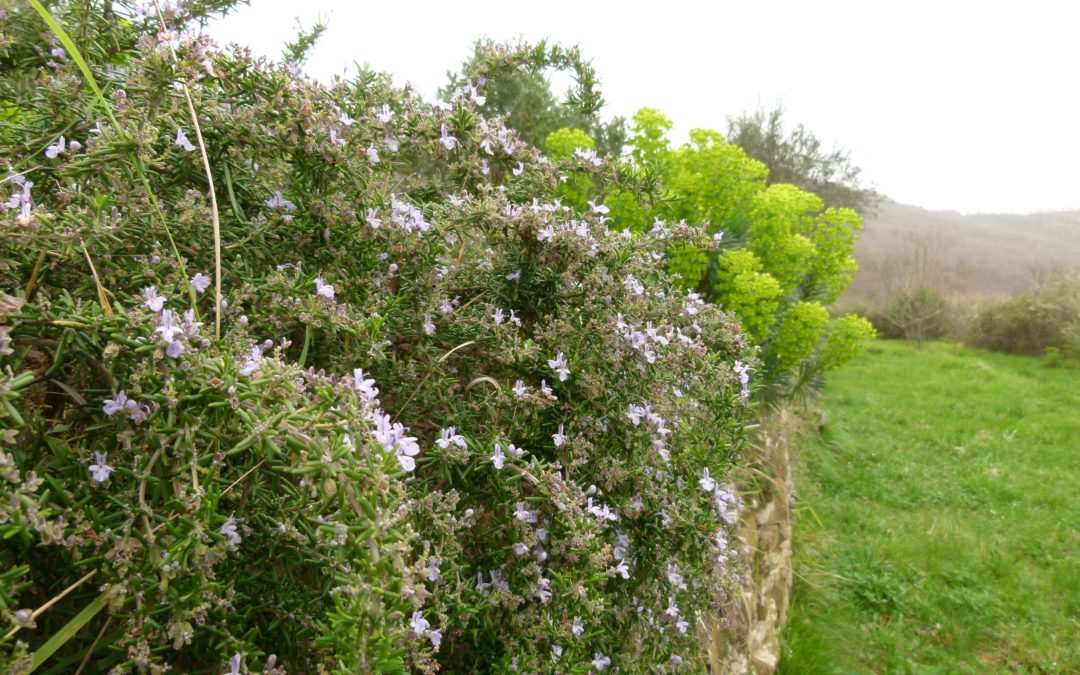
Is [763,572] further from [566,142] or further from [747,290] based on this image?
[566,142]

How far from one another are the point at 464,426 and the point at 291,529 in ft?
1.55

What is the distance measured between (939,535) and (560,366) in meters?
5.72

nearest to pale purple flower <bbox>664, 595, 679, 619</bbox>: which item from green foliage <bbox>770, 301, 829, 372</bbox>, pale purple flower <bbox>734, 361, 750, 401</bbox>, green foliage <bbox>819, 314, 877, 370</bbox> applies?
pale purple flower <bbox>734, 361, 750, 401</bbox>

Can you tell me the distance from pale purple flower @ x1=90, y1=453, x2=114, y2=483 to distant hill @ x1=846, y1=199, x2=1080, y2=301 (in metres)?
19.7

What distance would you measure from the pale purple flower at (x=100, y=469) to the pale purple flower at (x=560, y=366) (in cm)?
78

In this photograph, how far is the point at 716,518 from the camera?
5.18 ft

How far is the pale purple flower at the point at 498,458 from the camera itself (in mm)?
1156

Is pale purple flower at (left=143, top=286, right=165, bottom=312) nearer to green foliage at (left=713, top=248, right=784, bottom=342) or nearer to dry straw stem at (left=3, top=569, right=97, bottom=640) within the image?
dry straw stem at (left=3, top=569, right=97, bottom=640)

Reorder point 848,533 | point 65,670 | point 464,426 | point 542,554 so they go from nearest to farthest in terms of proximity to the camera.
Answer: point 65,670 → point 542,554 → point 464,426 → point 848,533

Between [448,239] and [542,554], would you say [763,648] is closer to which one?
[542,554]

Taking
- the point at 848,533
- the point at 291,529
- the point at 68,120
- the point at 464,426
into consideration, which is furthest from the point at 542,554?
the point at 848,533

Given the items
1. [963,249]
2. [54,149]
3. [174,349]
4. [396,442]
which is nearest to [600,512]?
[396,442]

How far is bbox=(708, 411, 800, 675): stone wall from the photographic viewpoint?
283 cm

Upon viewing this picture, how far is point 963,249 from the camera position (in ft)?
99.1
